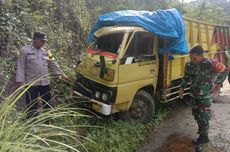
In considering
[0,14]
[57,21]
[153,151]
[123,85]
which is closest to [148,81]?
[123,85]

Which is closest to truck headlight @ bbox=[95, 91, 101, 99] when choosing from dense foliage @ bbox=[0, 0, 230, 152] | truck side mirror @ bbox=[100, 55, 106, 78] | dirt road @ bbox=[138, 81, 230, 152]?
truck side mirror @ bbox=[100, 55, 106, 78]

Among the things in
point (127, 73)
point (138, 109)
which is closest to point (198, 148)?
point (138, 109)

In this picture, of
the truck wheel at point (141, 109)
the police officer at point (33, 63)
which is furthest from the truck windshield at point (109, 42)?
the police officer at point (33, 63)

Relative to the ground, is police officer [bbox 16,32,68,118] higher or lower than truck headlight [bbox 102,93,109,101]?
higher

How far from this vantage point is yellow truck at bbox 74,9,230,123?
5.30 metres

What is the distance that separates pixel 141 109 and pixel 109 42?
4.90 ft

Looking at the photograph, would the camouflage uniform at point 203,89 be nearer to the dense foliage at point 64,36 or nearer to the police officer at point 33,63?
the dense foliage at point 64,36

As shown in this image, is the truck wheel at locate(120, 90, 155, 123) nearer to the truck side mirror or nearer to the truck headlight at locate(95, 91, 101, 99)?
the truck headlight at locate(95, 91, 101, 99)

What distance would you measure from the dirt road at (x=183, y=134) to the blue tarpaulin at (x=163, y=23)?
1540 millimetres

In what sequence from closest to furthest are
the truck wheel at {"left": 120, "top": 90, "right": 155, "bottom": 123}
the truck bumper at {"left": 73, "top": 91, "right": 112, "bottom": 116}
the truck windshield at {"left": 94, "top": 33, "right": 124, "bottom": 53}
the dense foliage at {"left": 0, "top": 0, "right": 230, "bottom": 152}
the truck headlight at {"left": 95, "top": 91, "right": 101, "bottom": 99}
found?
1. the dense foliage at {"left": 0, "top": 0, "right": 230, "bottom": 152}
2. the truck bumper at {"left": 73, "top": 91, "right": 112, "bottom": 116}
3. the truck headlight at {"left": 95, "top": 91, "right": 101, "bottom": 99}
4. the truck windshield at {"left": 94, "top": 33, "right": 124, "bottom": 53}
5. the truck wheel at {"left": 120, "top": 90, "right": 155, "bottom": 123}

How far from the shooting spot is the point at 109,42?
592cm

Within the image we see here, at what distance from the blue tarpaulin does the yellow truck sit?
14 cm

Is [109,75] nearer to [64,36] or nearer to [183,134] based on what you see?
[183,134]

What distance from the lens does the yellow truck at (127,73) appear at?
209 inches
